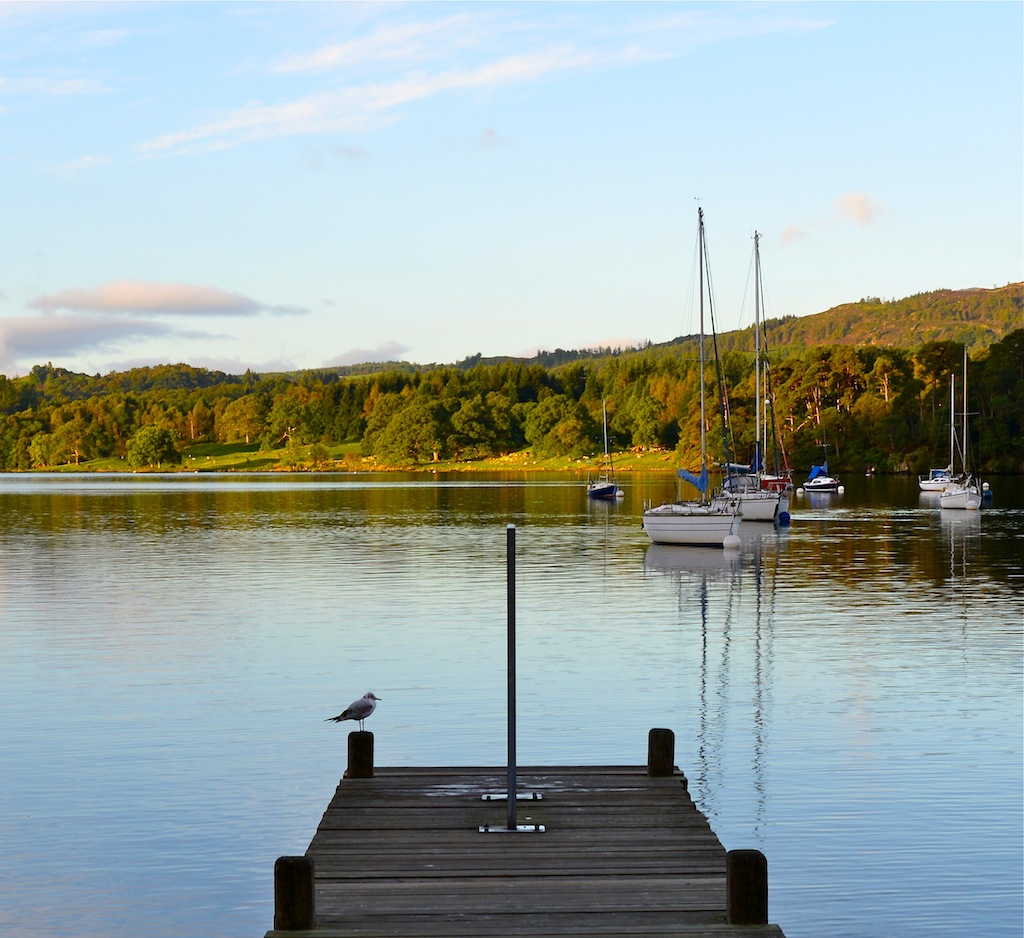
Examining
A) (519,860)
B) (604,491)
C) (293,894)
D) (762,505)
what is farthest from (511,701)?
(604,491)

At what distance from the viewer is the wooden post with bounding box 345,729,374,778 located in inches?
629

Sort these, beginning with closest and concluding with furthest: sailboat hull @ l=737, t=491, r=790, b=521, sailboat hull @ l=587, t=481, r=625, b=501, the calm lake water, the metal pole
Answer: the metal pole < the calm lake water < sailboat hull @ l=737, t=491, r=790, b=521 < sailboat hull @ l=587, t=481, r=625, b=501

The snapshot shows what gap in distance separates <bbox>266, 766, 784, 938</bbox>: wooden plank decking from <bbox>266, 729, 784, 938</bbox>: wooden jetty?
0.02 metres

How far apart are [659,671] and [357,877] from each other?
17.2m

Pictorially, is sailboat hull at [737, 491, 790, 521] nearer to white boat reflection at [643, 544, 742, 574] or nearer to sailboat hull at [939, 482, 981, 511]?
white boat reflection at [643, 544, 742, 574]

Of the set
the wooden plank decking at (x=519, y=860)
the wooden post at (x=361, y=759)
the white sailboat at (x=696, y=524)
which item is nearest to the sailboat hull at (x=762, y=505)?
the white sailboat at (x=696, y=524)

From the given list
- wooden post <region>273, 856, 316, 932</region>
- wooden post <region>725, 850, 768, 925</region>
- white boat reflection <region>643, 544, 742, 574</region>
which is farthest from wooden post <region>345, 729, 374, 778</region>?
white boat reflection <region>643, 544, 742, 574</region>

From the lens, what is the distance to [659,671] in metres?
28.8

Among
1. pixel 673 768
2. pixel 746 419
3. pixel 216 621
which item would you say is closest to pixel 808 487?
pixel 746 419

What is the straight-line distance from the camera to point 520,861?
1273 cm

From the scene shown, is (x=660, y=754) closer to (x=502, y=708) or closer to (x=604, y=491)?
(x=502, y=708)

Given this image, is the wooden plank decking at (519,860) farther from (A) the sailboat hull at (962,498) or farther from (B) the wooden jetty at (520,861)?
(A) the sailboat hull at (962,498)

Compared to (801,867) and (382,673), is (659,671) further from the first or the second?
(801,867)

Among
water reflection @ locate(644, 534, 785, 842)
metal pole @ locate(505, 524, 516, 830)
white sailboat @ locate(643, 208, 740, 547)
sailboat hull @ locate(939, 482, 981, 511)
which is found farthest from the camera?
sailboat hull @ locate(939, 482, 981, 511)
